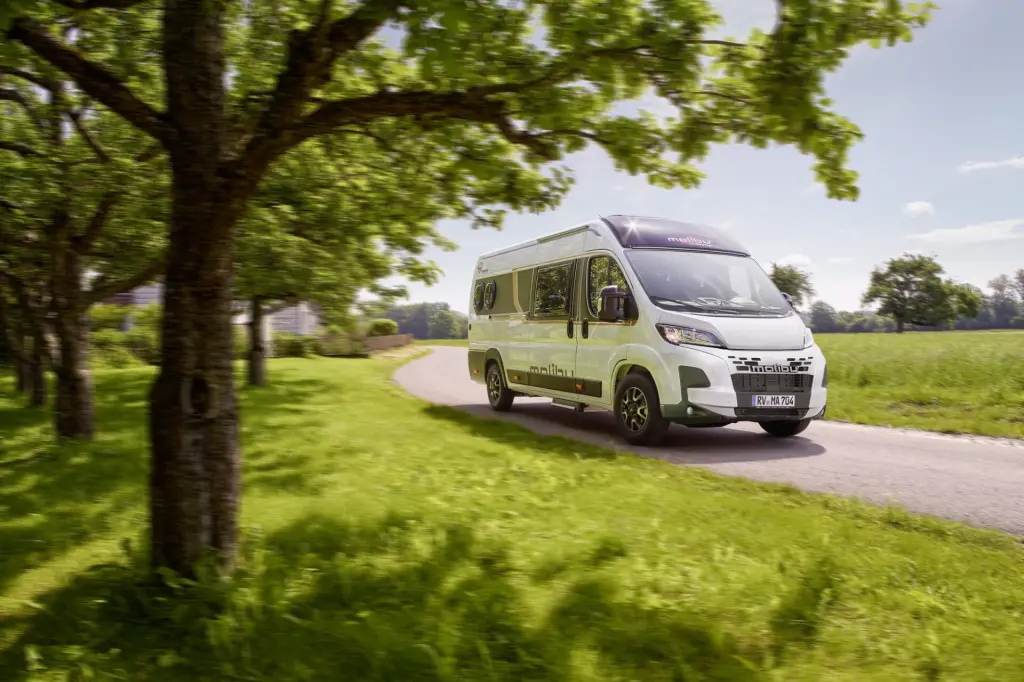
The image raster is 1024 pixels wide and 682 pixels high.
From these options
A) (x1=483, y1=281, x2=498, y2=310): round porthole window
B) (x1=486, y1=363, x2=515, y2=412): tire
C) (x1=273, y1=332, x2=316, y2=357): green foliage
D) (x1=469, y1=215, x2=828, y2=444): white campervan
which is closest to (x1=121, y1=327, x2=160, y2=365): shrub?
(x1=273, y1=332, x2=316, y2=357): green foliage

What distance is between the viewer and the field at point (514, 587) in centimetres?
311

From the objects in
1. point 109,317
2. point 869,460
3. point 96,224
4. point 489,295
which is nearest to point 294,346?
point 109,317

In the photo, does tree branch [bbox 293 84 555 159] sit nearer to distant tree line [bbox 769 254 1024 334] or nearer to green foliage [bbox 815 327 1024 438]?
green foliage [bbox 815 327 1024 438]

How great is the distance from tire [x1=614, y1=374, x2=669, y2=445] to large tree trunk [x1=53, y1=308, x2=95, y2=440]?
6.25 meters

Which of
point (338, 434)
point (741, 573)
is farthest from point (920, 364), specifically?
point (741, 573)

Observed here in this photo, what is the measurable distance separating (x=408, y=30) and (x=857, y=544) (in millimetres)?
3914

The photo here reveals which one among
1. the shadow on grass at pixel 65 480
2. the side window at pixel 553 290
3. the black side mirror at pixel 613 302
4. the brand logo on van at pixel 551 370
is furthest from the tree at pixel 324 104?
the brand logo on van at pixel 551 370

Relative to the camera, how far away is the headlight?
27.3 feet

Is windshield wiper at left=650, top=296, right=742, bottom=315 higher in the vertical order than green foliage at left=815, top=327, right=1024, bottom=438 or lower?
higher

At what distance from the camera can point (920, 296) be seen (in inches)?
3438

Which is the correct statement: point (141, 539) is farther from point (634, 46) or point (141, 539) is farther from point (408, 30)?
point (634, 46)

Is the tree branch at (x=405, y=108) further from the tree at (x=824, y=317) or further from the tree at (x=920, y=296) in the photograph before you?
the tree at (x=824, y=317)

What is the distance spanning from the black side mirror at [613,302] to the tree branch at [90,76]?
598 centimetres

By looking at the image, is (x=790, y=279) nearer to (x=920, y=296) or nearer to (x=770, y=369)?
(x=920, y=296)
